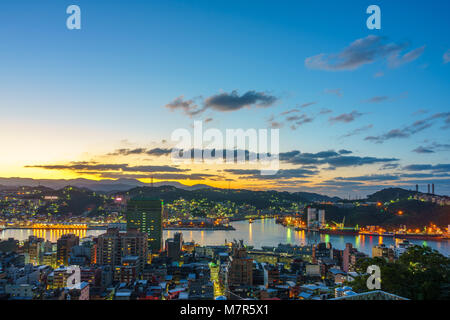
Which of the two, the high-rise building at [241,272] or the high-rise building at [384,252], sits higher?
the high-rise building at [241,272]

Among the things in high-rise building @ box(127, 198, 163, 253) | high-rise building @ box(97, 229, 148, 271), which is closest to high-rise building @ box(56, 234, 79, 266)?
high-rise building @ box(97, 229, 148, 271)

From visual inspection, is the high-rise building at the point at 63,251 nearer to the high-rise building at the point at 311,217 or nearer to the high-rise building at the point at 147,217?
the high-rise building at the point at 147,217

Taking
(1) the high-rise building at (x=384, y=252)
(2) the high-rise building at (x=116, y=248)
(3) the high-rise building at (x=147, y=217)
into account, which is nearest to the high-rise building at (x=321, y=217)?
(3) the high-rise building at (x=147, y=217)

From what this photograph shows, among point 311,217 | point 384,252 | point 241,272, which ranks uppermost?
point 241,272

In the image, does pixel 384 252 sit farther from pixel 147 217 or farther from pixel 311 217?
pixel 311 217

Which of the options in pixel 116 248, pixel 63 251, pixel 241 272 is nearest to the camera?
pixel 241 272

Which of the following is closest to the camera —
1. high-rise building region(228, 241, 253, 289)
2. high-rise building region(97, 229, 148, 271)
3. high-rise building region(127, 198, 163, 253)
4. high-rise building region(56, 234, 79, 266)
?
high-rise building region(228, 241, 253, 289)

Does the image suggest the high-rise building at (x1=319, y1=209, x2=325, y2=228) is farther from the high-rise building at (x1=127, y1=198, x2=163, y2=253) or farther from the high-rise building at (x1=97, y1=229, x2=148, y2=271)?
the high-rise building at (x1=97, y1=229, x2=148, y2=271)

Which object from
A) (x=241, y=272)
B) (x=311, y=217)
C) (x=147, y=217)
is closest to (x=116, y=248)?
(x=241, y=272)

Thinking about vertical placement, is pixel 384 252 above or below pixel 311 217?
above
